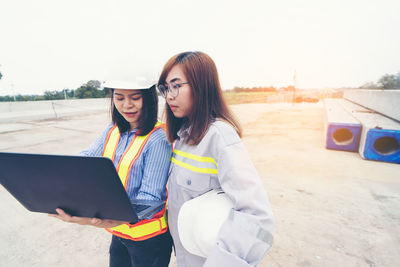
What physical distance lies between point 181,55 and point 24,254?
2533 mm

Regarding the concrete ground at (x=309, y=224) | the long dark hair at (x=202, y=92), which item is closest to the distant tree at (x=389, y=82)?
the concrete ground at (x=309, y=224)

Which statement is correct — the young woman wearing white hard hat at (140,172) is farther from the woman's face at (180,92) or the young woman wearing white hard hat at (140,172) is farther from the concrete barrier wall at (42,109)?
the concrete barrier wall at (42,109)

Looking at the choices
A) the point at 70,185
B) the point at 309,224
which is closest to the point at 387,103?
the point at 309,224

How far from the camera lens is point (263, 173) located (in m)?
3.89

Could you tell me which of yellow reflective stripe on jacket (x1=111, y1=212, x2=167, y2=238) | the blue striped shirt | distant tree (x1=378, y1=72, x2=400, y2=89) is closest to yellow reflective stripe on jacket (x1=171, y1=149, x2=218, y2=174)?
the blue striped shirt

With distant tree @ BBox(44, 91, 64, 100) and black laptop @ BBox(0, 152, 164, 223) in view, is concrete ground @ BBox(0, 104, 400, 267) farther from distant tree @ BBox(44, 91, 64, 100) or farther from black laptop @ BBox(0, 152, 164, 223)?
distant tree @ BBox(44, 91, 64, 100)

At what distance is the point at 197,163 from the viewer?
1030 millimetres

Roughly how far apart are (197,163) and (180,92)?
385 millimetres

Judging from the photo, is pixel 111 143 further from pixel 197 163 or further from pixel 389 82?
pixel 389 82

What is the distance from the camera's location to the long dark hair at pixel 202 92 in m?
1.06

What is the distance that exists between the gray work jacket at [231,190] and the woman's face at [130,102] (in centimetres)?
42

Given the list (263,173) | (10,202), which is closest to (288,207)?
(263,173)

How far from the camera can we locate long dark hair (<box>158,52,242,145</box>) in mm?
1062

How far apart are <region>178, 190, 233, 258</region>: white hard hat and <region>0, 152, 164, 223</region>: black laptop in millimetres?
227
